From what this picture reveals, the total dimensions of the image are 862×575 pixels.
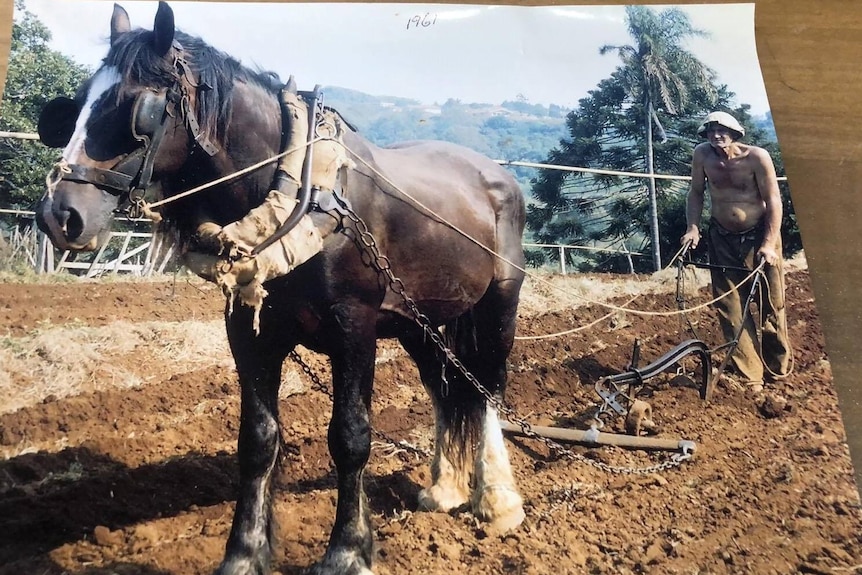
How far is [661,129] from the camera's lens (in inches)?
69.6

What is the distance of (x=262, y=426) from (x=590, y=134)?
3.41 feet

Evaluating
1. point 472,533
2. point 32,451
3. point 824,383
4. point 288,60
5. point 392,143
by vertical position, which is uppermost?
point 288,60

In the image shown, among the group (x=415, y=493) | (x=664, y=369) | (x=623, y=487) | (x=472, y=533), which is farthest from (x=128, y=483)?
(x=664, y=369)

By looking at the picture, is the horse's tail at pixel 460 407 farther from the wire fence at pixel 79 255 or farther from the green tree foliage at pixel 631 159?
the wire fence at pixel 79 255

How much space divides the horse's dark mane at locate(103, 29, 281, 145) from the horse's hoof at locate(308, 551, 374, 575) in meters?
0.85

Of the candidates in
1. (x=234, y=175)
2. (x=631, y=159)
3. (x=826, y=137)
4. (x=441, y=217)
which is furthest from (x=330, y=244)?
(x=826, y=137)

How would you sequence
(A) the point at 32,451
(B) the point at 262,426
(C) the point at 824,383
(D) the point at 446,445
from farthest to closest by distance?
(D) the point at 446,445 < (C) the point at 824,383 < (B) the point at 262,426 < (A) the point at 32,451

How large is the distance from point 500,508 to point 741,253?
825mm

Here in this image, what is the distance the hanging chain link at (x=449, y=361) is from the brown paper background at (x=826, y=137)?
46 cm

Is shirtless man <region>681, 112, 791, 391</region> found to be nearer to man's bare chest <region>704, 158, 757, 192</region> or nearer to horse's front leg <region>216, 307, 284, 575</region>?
man's bare chest <region>704, 158, 757, 192</region>

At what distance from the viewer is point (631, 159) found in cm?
173

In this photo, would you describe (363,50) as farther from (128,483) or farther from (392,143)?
(128,483)

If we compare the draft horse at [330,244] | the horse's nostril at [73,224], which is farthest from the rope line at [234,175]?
A: the horse's nostril at [73,224]

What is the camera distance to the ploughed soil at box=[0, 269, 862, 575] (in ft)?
4.57
